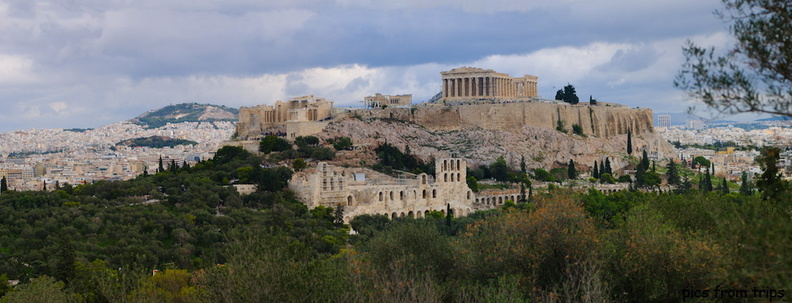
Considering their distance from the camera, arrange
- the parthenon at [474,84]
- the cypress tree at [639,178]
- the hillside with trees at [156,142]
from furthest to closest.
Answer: the hillside with trees at [156,142] < the parthenon at [474,84] < the cypress tree at [639,178]

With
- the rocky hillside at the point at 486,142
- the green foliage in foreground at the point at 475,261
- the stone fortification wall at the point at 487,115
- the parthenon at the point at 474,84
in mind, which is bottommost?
the green foliage in foreground at the point at 475,261

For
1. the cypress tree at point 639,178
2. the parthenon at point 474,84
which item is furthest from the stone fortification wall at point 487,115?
the cypress tree at point 639,178

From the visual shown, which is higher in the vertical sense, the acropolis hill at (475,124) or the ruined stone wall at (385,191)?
the acropolis hill at (475,124)

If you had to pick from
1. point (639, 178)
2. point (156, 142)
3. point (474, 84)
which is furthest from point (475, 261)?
point (156, 142)

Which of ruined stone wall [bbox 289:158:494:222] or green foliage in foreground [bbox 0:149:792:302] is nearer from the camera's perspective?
green foliage in foreground [bbox 0:149:792:302]

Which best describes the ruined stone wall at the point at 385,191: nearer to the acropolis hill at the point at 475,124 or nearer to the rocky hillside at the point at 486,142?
the acropolis hill at the point at 475,124

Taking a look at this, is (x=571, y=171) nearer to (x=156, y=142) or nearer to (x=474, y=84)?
A: (x=474, y=84)

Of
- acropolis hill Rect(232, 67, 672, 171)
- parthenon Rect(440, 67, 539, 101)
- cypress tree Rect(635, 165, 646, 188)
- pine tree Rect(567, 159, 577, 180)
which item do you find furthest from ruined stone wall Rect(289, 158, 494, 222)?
parthenon Rect(440, 67, 539, 101)

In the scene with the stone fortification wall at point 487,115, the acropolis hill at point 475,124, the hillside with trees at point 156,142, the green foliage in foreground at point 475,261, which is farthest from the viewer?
the hillside with trees at point 156,142

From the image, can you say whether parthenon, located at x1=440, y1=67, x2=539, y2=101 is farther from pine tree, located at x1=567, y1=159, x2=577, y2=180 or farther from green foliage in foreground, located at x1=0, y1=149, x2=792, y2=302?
green foliage in foreground, located at x1=0, y1=149, x2=792, y2=302
